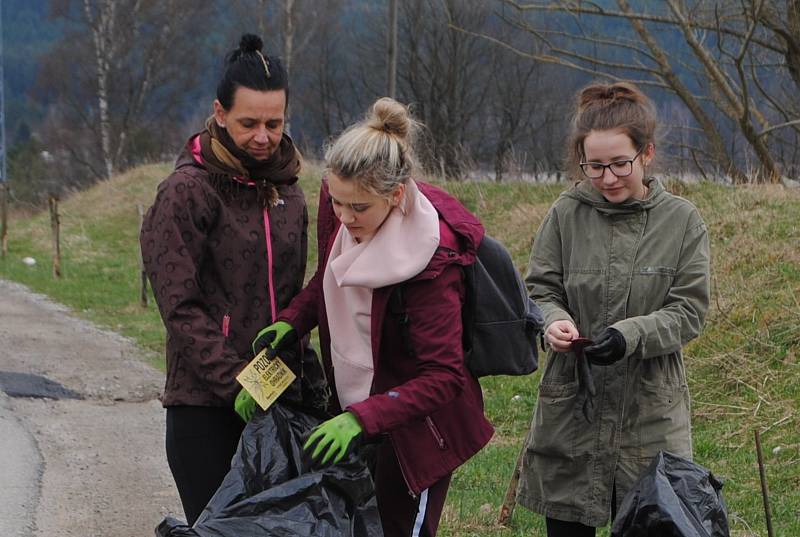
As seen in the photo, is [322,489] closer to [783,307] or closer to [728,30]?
[783,307]

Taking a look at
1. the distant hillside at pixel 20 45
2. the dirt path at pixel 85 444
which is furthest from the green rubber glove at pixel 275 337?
the distant hillside at pixel 20 45

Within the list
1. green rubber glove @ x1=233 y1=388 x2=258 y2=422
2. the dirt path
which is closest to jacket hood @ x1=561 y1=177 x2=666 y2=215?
green rubber glove @ x1=233 y1=388 x2=258 y2=422

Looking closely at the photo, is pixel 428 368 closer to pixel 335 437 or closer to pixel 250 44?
pixel 335 437

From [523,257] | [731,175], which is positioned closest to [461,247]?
[523,257]

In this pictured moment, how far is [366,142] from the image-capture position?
2.74 m

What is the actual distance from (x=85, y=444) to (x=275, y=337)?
4.11m

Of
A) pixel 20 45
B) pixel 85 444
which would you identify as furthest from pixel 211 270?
pixel 20 45

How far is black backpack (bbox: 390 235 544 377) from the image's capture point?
9.33ft

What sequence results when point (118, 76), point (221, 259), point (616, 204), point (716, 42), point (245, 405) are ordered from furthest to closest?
point (118, 76)
point (716, 42)
point (616, 204)
point (221, 259)
point (245, 405)

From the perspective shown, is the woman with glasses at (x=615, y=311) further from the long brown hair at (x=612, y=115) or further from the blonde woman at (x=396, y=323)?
the blonde woman at (x=396, y=323)

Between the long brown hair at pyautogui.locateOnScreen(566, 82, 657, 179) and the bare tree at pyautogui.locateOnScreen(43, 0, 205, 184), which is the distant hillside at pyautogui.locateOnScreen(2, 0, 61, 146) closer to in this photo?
the bare tree at pyautogui.locateOnScreen(43, 0, 205, 184)

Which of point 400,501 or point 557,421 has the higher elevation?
point 557,421

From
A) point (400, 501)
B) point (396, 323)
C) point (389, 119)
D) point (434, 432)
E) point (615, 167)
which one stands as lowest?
point (400, 501)

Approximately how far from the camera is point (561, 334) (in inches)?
123
